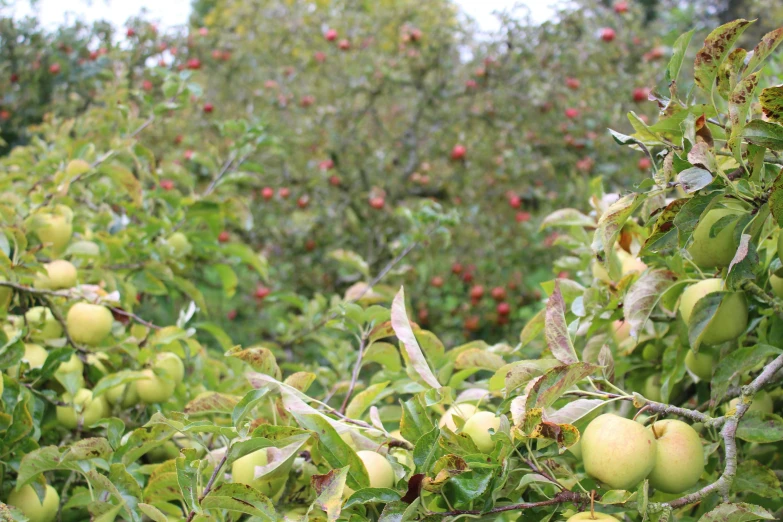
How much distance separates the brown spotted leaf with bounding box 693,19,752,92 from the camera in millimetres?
684

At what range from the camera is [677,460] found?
0.68m

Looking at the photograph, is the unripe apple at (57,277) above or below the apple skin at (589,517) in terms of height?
above

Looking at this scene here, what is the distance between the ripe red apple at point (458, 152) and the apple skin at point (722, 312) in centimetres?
279

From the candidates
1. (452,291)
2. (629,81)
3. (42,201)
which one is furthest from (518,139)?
(42,201)

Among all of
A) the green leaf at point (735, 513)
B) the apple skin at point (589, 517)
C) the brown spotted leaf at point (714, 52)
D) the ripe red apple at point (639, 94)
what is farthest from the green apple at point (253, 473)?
the ripe red apple at point (639, 94)

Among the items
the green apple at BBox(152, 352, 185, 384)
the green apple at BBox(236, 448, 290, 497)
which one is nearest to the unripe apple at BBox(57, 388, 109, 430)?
the green apple at BBox(152, 352, 185, 384)

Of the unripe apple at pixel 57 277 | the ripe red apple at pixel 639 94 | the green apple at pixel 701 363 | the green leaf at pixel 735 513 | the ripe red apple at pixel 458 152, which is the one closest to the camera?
the green leaf at pixel 735 513

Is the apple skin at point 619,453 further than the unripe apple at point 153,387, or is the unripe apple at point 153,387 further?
the unripe apple at point 153,387

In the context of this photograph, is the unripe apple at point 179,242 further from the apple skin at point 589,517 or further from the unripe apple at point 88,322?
the apple skin at point 589,517

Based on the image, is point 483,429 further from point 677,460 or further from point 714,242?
point 714,242

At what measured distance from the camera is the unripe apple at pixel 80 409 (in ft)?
3.39

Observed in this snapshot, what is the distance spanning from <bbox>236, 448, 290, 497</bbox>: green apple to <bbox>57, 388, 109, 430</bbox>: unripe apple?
35 centimetres

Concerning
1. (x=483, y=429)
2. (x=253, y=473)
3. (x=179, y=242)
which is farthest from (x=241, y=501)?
(x=179, y=242)

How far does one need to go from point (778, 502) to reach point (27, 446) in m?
1.01
